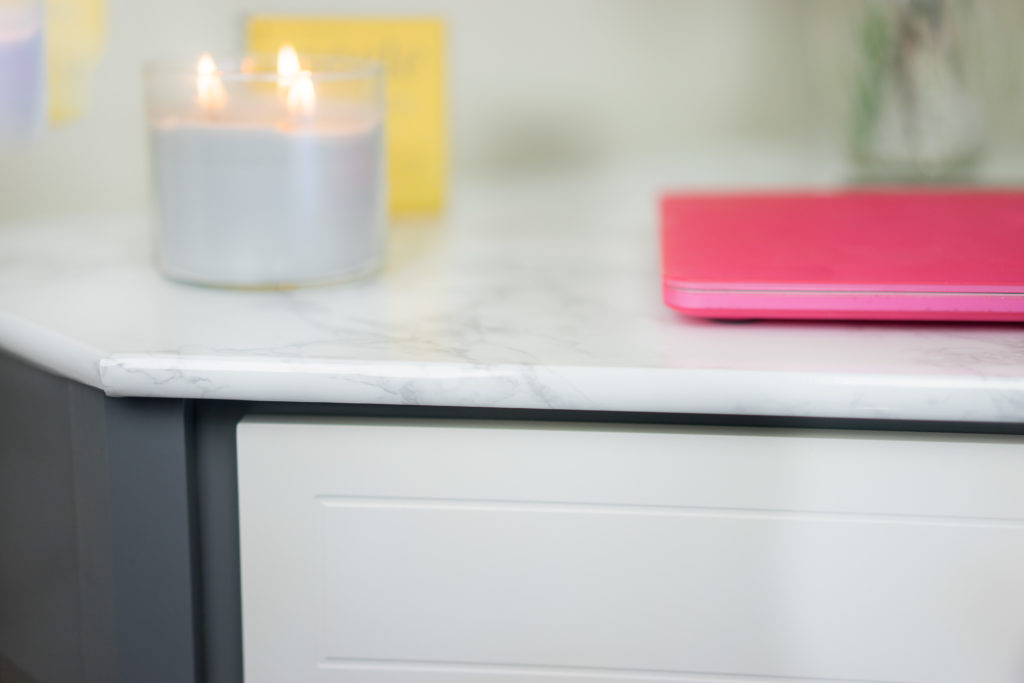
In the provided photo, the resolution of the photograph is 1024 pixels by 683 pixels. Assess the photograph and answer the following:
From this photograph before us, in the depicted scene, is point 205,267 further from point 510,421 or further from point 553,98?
point 553,98

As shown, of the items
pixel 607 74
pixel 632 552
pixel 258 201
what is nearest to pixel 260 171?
pixel 258 201

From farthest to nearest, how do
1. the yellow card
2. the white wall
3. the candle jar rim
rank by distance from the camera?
the white wall < the yellow card < the candle jar rim

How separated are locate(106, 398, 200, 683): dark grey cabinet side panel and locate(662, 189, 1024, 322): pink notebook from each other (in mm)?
258

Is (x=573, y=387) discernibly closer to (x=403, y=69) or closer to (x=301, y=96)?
(x=301, y=96)

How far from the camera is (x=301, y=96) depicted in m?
0.61

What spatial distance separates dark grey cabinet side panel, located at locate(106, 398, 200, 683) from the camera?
1.71 feet

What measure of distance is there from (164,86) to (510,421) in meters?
0.29

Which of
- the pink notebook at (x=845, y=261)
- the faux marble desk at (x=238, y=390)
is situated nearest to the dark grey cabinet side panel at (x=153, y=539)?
the faux marble desk at (x=238, y=390)

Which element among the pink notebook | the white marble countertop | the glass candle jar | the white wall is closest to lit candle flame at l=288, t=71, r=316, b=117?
the glass candle jar

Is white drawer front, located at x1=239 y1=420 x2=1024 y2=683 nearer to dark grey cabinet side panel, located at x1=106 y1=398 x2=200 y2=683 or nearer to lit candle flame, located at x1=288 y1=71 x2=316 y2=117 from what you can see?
dark grey cabinet side panel, located at x1=106 y1=398 x2=200 y2=683

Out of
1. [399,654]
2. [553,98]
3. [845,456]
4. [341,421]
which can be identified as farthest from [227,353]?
[553,98]

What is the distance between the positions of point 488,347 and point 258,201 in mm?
175

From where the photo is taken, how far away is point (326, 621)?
0.55m

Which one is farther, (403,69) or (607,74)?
(607,74)
